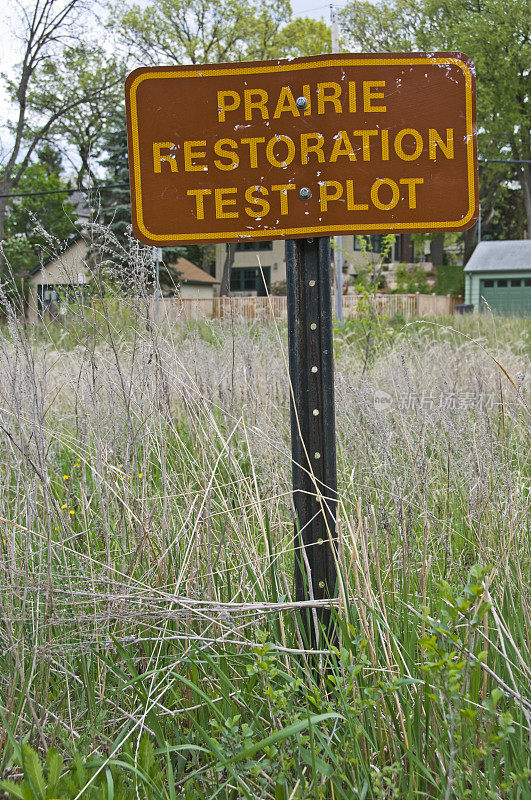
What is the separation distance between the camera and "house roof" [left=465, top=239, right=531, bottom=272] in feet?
115

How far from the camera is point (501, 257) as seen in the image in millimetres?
35906

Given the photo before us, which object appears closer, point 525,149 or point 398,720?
point 398,720

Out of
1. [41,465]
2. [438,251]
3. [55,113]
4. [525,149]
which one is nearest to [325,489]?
[41,465]

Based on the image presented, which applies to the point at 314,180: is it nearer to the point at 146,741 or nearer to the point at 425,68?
the point at 425,68

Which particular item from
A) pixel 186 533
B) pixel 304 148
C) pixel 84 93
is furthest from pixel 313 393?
pixel 84 93

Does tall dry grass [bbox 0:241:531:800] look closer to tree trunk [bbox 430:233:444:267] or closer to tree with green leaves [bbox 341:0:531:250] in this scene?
tree with green leaves [bbox 341:0:531:250]

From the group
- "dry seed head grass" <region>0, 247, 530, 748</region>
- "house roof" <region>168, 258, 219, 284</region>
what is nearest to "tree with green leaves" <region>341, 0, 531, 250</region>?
"house roof" <region>168, 258, 219, 284</region>

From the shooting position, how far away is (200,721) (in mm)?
1950

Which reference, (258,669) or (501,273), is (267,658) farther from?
(501,273)

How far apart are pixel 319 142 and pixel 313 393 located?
66 cm

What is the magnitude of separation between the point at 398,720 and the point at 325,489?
2.02 feet

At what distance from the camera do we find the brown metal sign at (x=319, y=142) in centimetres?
189

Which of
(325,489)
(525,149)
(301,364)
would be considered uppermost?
(525,149)

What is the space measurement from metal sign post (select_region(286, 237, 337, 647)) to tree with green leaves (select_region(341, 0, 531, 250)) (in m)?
38.0
